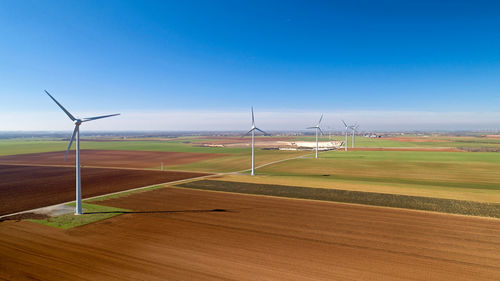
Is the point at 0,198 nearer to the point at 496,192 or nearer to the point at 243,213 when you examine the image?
the point at 243,213

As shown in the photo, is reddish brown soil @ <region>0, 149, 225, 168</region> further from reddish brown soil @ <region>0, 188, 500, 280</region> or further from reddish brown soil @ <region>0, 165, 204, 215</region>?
reddish brown soil @ <region>0, 188, 500, 280</region>

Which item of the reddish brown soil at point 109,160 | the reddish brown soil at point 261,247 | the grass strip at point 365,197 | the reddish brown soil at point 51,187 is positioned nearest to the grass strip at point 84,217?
the reddish brown soil at point 261,247

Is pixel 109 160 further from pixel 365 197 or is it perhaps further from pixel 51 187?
pixel 365 197

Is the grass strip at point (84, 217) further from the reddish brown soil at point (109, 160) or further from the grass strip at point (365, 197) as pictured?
the reddish brown soil at point (109, 160)

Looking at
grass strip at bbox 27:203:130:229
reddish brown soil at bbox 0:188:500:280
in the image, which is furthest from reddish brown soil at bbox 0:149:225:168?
reddish brown soil at bbox 0:188:500:280

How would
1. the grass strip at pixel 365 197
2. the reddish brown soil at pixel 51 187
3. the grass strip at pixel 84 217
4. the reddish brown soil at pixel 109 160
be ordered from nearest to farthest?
the grass strip at pixel 84 217, the grass strip at pixel 365 197, the reddish brown soil at pixel 51 187, the reddish brown soil at pixel 109 160

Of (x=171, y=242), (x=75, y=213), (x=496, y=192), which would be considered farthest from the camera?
(x=496, y=192)

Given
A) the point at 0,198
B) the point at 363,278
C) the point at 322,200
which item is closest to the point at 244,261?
the point at 363,278
